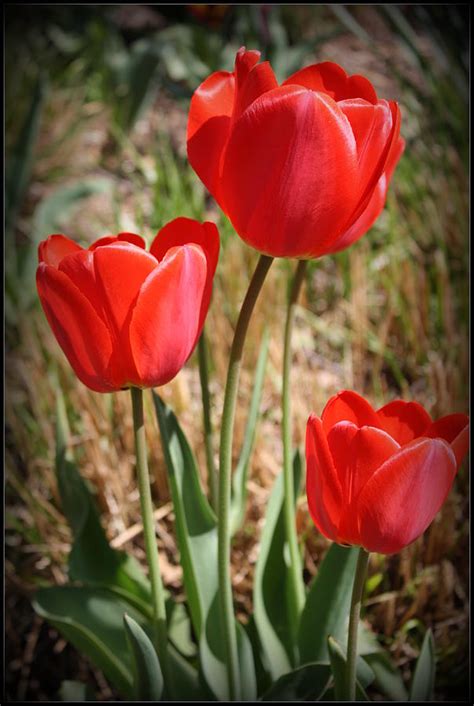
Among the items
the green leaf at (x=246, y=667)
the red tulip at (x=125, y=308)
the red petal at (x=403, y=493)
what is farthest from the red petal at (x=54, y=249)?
the green leaf at (x=246, y=667)

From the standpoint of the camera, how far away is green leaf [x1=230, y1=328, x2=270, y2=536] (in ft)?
2.62

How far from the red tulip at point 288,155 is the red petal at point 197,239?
0.12 feet

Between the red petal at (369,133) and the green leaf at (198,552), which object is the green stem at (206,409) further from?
the red petal at (369,133)

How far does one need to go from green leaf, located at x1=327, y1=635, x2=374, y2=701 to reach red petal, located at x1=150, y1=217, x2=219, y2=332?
231mm

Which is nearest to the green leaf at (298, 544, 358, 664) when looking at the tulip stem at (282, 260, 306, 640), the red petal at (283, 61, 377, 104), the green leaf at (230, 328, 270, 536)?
the tulip stem at (282, 260, 306, 640)

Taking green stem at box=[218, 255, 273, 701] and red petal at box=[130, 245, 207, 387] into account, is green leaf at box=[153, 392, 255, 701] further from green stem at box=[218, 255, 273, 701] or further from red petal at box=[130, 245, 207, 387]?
red petal at box=[130, 245, 207, 387]

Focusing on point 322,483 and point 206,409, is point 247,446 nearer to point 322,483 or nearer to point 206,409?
point 206,409

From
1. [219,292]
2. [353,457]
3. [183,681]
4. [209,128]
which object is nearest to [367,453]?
[353,457]

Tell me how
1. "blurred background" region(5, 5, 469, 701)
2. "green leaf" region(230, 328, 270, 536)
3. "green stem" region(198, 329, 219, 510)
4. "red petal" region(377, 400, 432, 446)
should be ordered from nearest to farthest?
"red petal" region(377, 400, 432, 446)
"green stem" region(198, 329, 219, 510)
"green leaf" region(230, 328, 270, 536)
"blurred background" region(5, 5, 469, 701)

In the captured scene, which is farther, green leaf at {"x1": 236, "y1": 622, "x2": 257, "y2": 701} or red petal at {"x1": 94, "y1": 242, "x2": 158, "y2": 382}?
green leaf at {"x1": 236, "y1": 622, "x2": 257, "y2": 701}

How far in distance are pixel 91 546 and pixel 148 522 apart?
25cm

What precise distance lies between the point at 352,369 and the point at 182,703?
0.77m

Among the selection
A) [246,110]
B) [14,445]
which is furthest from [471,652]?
[14,445]

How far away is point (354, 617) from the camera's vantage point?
564 mm
